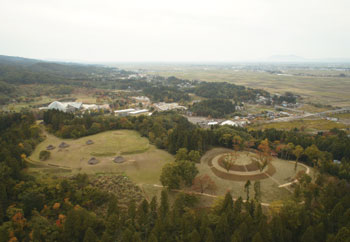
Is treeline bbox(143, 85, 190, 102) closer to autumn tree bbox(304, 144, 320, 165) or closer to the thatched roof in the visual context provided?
the thatched roof

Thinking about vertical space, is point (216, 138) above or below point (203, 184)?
above

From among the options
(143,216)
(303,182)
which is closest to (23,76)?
(143,216)

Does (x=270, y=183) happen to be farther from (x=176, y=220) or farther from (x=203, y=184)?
(x=176, y=220)

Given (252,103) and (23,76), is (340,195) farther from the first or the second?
(23,76)

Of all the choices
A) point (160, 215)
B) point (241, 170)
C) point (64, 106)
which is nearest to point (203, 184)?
point (241, 170)

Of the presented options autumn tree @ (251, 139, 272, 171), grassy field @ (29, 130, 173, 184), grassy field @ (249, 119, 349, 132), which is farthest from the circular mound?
grassy field @ (249, 119, 349, 132)

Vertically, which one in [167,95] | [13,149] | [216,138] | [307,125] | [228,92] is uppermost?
[13,149]
